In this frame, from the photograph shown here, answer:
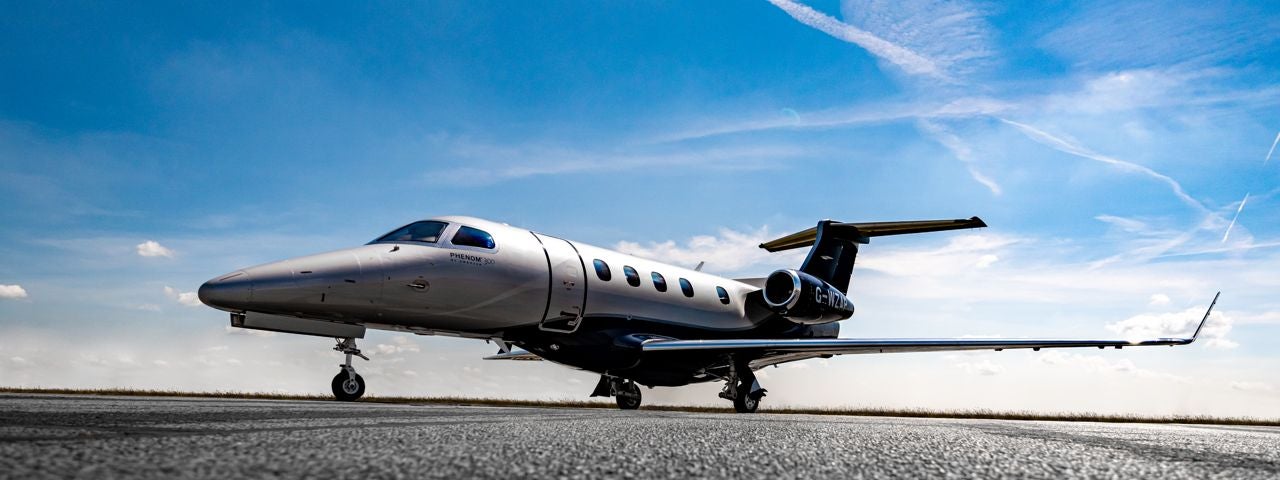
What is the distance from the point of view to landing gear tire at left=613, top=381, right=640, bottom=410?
60.3 ft

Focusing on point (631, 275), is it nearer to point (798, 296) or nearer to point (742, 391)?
point (742, 391)

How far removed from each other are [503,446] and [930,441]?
107 inches

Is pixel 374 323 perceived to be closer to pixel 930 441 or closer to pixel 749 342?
pixel 749 342

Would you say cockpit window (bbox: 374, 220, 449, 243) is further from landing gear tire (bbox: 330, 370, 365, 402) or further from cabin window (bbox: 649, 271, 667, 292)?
cabin window (bbox: 649, 271, 667, 292)

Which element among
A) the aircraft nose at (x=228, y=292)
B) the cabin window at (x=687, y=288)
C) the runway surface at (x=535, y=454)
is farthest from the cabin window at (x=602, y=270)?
the runway surface at (x=535, y=454)

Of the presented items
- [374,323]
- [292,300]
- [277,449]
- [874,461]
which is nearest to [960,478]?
[874,461]

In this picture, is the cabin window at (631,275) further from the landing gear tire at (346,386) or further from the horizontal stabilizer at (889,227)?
the horizontal stabilizer at (889,227)

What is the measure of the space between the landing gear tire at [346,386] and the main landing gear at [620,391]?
588 cm

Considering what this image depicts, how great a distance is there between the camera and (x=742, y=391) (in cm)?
1683

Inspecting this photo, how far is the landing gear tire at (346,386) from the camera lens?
13.3m

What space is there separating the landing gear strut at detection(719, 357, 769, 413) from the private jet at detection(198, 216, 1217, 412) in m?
0.02

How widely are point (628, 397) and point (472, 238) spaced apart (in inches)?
252

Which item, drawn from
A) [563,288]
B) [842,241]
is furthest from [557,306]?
[842,241]

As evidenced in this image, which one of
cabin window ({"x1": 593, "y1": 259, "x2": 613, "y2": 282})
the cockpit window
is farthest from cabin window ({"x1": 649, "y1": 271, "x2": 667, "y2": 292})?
the cockpit window
